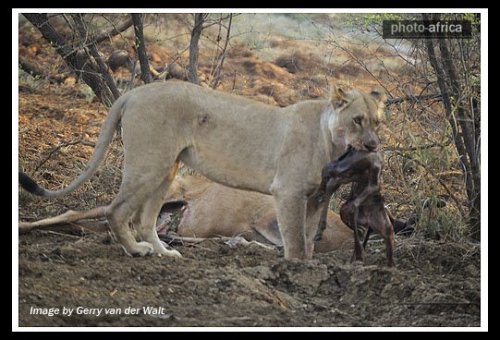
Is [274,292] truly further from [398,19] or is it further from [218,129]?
[398,19]

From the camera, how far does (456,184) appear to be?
8.95 m

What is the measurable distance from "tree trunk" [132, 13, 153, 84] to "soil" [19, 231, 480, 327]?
224 centimetres

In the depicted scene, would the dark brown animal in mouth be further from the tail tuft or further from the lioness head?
the tail tuft

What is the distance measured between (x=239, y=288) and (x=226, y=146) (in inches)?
50.3

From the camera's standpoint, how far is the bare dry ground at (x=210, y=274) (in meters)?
6.98

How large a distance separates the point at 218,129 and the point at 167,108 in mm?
426

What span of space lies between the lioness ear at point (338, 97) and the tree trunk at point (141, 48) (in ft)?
7.95

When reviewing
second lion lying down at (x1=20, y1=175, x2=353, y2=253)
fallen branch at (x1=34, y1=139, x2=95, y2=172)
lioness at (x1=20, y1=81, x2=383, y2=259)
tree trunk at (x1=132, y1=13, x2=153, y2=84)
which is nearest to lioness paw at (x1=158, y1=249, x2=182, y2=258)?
lioness at (x1=20, y1=81, x2=383, y2=259)

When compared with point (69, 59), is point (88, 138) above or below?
below

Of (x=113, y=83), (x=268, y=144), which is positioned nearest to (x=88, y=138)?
(x=113, y=83)

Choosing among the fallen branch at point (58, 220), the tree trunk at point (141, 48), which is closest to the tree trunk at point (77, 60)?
the tree trunk at point (141, 48)

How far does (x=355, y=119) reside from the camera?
Result: 307 inches

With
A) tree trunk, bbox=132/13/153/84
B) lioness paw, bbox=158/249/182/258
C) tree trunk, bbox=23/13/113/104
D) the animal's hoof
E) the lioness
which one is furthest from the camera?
tree trunk, bbox=23/13/113/104

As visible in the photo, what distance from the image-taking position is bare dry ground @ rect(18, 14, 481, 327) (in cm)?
698
